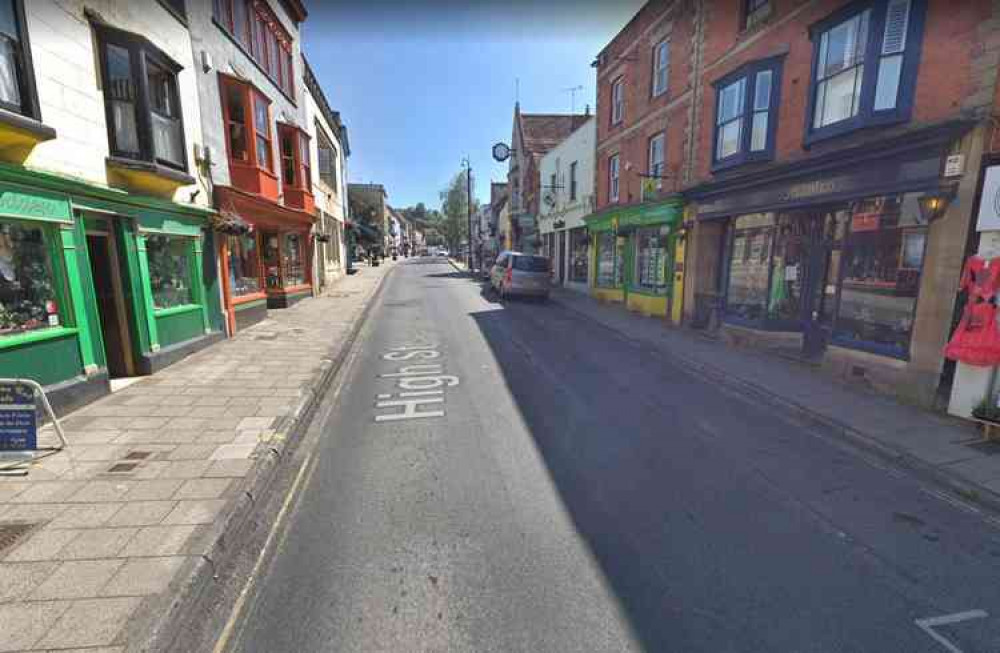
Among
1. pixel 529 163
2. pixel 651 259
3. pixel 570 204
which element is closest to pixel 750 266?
pixel 651 259

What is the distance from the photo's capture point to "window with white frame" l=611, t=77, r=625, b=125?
15.4 m

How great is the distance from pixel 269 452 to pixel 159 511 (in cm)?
108

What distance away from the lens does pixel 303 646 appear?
2355 millimetres

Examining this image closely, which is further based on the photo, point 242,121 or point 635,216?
point 635,216

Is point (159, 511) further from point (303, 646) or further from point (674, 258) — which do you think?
point (674, 258)

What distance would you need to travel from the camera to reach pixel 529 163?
2848cm

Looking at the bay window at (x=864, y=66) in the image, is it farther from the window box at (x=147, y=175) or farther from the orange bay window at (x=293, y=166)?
the orange bay window at (x=293, y=166)

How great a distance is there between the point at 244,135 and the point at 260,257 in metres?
3.54

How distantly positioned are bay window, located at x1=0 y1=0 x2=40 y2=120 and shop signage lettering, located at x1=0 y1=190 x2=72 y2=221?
918mm

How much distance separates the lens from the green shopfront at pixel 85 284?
495 cm

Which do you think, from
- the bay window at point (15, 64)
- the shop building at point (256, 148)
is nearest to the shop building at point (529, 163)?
the shop building at point (256, 148)

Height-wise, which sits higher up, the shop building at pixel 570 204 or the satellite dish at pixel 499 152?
the satellite dish at pixel 499 152

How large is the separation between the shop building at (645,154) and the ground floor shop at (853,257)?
70.5 inches

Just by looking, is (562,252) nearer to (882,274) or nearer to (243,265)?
(243,265)
